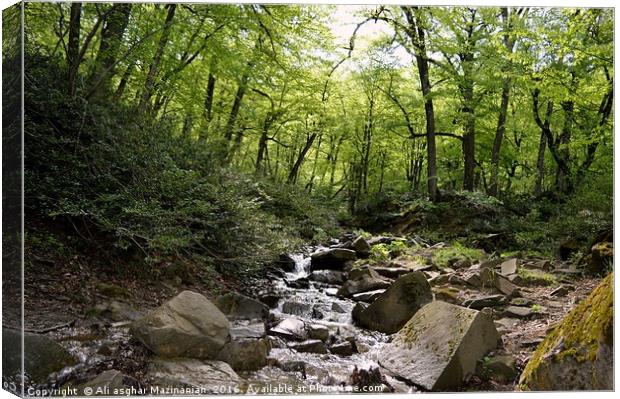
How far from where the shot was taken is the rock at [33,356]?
2.77m

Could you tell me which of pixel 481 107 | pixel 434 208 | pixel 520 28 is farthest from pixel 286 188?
pixel 520 28

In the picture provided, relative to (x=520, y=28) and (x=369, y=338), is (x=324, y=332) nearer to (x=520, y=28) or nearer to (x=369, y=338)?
(x=369, y=338)

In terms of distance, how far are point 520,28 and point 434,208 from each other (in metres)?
2.16

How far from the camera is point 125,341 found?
124 inches

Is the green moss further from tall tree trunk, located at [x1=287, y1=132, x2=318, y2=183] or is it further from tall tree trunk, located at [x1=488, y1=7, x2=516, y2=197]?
tall tree trunk, located at [x1=287, y1=132, x2=318, y2=183]

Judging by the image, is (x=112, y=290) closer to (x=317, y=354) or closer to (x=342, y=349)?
(x=317, y=354)


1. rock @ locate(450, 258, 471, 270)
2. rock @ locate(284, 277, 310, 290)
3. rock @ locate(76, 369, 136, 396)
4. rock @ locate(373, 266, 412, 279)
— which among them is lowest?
rock @ locate(76, 369, 136, 396)

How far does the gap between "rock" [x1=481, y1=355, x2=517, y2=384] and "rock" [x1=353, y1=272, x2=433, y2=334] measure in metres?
1.22

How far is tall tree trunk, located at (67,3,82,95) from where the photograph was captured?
3496mm

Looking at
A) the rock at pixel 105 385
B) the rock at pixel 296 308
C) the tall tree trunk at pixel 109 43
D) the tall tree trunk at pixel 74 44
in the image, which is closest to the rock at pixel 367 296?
the rock at pixel 296 308

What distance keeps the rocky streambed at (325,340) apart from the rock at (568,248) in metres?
0.11

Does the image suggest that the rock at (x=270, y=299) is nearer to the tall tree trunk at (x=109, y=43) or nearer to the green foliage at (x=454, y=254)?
the green foliage at (x=454, y=254)

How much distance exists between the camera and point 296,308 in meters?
A: 4.91

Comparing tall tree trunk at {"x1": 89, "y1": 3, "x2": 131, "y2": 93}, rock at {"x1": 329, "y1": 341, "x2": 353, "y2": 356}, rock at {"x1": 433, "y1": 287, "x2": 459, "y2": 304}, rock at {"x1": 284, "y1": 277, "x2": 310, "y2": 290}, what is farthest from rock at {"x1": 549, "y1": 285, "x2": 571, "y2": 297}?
tall tree trunk at {"x1": 89, "y1": 3, "x2": 131, "y2": 93}
